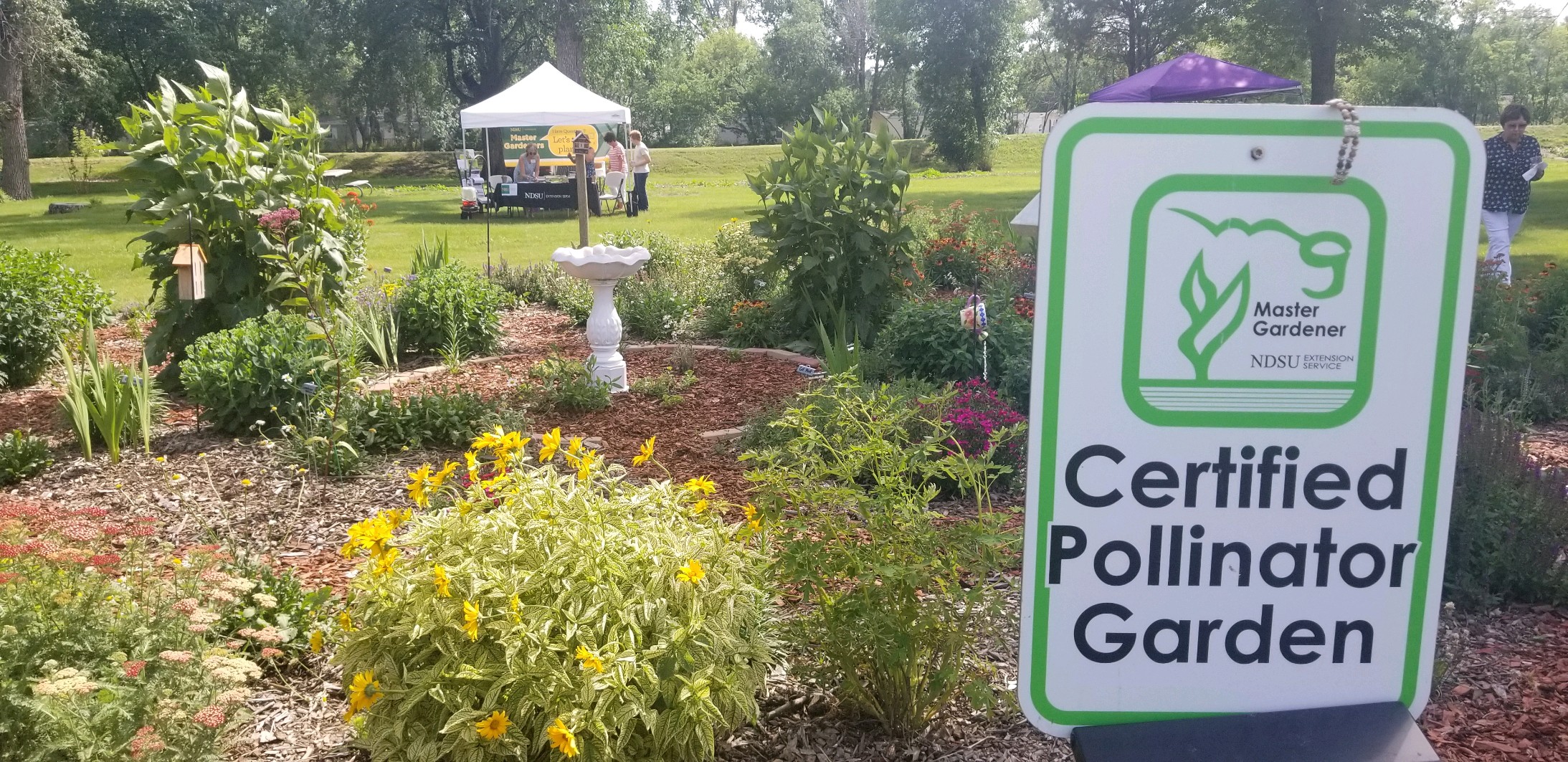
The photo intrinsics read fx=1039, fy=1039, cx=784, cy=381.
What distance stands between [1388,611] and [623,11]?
2851 centimetres

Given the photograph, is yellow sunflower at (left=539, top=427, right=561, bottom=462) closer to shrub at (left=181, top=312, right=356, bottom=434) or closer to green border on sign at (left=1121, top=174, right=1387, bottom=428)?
green border on sign at (left=1121, top=174, right=1387, bottom=428)

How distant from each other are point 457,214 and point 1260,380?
63.6ft

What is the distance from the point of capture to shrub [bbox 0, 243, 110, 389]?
6.05 meters

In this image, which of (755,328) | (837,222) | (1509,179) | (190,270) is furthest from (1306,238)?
(1509,179)

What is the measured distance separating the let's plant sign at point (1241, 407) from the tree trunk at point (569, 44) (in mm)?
26266

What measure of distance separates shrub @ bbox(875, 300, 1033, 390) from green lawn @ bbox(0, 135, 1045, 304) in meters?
1.45

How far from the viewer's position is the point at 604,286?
6.11 meters

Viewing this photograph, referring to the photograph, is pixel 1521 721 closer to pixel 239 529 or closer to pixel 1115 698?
pixel 1115 698

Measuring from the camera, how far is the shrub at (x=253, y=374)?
4938 millimetres

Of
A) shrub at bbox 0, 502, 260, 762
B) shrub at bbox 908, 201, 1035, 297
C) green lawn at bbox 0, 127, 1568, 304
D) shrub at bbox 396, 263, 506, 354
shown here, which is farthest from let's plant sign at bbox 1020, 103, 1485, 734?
shrub at bbox 908, 201, 1035, 297

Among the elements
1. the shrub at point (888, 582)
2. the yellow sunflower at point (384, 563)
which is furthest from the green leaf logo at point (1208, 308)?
the yellow sunflower at point (384, 563)

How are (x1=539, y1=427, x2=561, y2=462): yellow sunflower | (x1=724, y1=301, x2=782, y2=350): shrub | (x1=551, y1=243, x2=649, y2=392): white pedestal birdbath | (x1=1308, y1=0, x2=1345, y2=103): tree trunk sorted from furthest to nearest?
(x1=1308, y1=0, x2=1345, y2=103): tree trunk, (x1=724, y1=301, x2=782, y2=350): shrub, (x1=551, y1=243, x2=649, y2=392): white pedestal birdbath, (x1=539, y1=427, x2=561, y2=462): yellow sunflower

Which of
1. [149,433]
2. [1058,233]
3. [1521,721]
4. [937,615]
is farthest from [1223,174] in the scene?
[149,433]

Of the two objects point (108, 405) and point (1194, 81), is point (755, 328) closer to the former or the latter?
Answer: point (108, 405)
